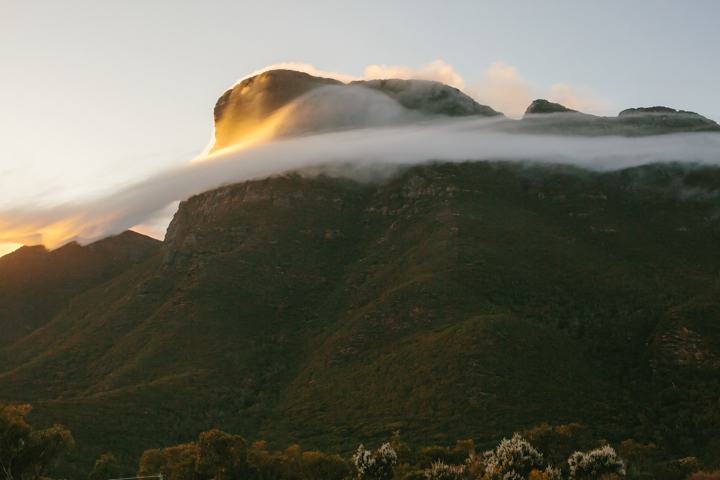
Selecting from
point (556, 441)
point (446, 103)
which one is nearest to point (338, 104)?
point (446, 103)

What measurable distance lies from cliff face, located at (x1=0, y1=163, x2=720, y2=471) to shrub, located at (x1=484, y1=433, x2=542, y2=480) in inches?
847

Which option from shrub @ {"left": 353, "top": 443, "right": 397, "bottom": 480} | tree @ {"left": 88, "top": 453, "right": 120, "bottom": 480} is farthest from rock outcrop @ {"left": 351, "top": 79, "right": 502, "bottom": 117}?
shrub @ {"left": 353, "top": 443, "right": 397, "bottom": 480}

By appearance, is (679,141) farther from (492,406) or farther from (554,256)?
(492,406)

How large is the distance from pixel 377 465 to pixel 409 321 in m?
42.4

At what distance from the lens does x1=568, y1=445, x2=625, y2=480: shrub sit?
3634 centimetres

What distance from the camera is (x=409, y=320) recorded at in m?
85.0

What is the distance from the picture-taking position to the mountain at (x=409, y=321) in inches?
2670

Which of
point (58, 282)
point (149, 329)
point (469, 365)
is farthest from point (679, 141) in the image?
point (58, 282)

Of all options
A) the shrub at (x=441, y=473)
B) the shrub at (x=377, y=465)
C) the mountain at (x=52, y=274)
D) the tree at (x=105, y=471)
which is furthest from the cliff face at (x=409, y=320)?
the shrub at (x=441, y=473)

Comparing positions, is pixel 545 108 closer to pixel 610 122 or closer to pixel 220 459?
pixel 610 122

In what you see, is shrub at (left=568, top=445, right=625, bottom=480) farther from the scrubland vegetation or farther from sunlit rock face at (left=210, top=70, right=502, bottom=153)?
sunlit rock face at (left=210, top=70, right=502, bottom=153)

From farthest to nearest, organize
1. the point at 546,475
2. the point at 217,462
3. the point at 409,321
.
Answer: the point at 409,321
the point at 217,462
the point at 546,475

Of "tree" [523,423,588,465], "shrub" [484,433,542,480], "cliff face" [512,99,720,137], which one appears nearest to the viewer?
"shrub" [484,433,542,480]

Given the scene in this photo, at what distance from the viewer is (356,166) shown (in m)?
154
